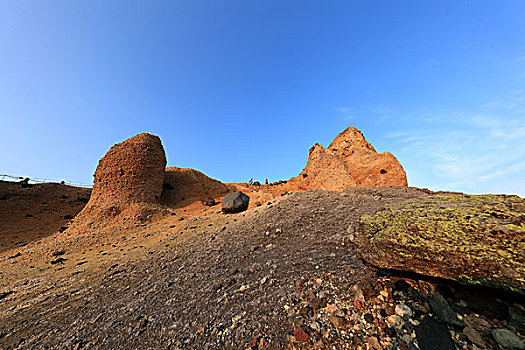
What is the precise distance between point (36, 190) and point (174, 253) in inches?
1120

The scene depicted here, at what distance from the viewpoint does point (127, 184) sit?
17.1 meters

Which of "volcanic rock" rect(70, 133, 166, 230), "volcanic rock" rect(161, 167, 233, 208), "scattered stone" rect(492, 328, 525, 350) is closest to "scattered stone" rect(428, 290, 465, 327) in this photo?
"scattered stone" rect(492, 328, 525, 350)

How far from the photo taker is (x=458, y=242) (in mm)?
2844

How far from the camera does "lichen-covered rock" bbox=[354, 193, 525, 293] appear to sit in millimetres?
2494

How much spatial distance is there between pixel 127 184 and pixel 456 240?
66.0 feet

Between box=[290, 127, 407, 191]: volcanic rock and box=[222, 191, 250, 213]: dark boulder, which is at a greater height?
box=[290, 127, 407, 191]: volcanic rock

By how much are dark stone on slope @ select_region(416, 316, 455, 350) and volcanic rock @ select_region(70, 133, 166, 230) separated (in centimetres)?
1651

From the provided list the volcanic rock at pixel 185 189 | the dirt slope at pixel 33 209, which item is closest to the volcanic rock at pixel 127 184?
the volcanic rock at pixel 185 189

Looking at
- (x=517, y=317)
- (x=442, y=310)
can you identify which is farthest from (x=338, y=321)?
(x=517, y=317)

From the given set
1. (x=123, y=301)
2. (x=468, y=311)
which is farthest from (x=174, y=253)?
(x=468, y=311)

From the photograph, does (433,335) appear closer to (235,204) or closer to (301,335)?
(301,335)

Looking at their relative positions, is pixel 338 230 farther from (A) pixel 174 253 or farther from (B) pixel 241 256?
(A) pixel 174 253

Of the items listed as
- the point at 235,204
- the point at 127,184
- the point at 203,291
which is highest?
the point at 127,184

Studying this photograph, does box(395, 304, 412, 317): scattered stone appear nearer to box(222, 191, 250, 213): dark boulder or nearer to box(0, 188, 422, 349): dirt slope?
box(0, 188, 422, 349): dirt slope
